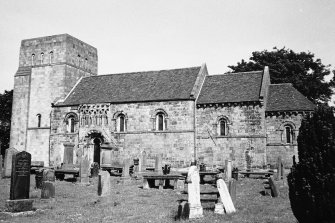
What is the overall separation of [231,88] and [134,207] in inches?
870

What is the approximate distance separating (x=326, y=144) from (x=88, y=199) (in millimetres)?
9877

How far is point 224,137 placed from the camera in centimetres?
3039

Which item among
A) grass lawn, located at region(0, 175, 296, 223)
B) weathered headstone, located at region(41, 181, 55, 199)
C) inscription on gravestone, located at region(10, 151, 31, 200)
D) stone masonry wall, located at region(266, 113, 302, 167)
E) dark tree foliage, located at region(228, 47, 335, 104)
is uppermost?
dark tree foliage, located at region(228, 47, 335, 104)

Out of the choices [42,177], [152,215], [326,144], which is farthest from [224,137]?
[326,144]

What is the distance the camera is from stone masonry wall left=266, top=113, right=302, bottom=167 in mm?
29527

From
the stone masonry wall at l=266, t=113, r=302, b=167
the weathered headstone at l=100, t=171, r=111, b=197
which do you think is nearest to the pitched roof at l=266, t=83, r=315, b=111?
the stone masonry wall at l=266, t=113, r=302, b=167

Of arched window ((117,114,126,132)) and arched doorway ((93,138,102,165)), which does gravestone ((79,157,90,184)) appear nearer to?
arched doorway ((93,138,102,165))

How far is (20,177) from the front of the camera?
11.3 m

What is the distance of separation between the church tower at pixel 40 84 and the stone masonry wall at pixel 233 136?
15.5 metres

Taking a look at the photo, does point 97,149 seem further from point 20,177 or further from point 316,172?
point 316,172

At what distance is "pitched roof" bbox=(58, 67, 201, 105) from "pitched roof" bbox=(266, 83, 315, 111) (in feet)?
24.6

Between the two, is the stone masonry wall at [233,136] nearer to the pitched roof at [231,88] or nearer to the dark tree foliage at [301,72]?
the pitched roof at [231,88]

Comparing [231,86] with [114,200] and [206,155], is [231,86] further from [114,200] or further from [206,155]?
[114,200]

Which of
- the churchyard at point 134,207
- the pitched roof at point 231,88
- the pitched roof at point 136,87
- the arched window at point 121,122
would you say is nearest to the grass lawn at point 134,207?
the churchyard at point 134,207
